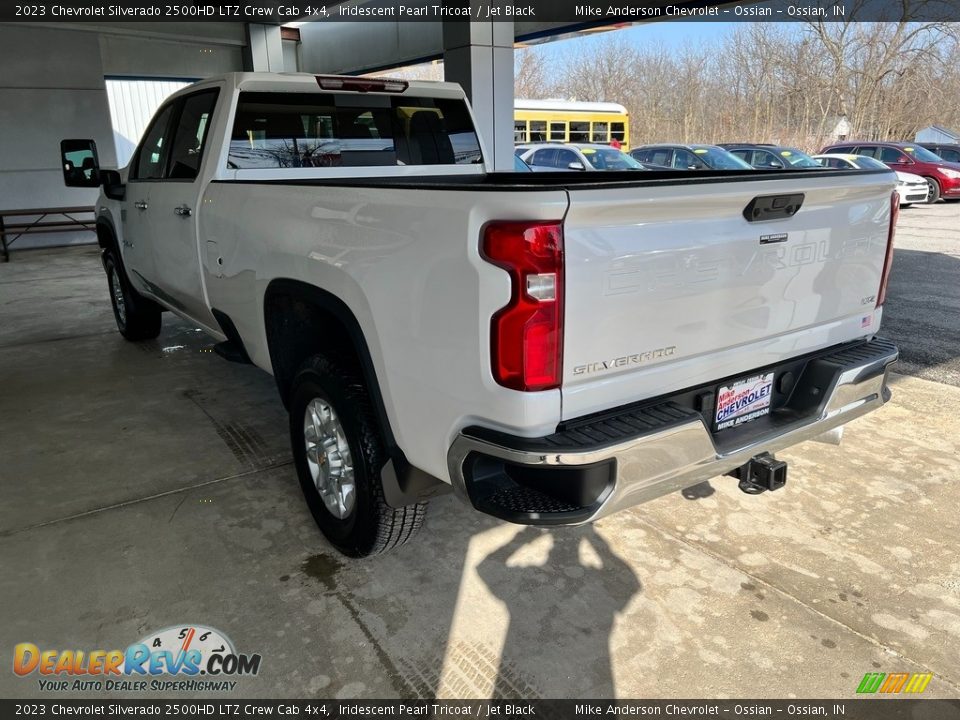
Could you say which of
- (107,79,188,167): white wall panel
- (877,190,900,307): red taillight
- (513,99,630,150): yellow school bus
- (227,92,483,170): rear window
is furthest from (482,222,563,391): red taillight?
(107,79,188,167): white wall panel

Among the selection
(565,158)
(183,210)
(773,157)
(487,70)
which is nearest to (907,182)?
(773,157)

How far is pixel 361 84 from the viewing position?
4.14m

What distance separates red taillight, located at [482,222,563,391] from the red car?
1927 centimetres

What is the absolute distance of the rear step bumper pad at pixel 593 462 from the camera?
2033 millimetres

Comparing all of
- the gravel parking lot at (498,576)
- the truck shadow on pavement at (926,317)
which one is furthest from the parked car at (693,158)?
the gravel parking lot at (498,576)

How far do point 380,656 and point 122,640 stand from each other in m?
0.94

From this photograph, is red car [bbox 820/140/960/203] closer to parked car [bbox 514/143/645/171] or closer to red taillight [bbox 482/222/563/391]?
parked car [bbox 514/143/645/171]

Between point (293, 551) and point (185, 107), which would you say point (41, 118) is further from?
point (293, 551)

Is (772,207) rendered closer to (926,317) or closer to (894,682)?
(894,682)

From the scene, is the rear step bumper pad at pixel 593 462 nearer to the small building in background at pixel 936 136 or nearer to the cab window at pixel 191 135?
the cab window at pixel 191 135

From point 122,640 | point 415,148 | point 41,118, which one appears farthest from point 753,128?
point 122,640

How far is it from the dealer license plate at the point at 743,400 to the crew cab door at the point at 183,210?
2.93 m

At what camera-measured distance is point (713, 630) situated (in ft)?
8.38

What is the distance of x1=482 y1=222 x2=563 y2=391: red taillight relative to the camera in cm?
194
